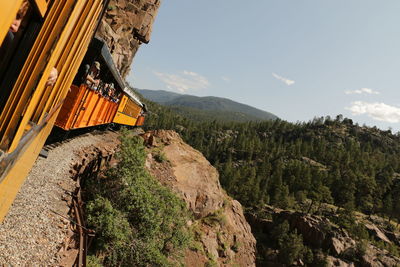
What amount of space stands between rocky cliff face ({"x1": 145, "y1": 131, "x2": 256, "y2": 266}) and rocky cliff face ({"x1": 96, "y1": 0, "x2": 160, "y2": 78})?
17.4 meters

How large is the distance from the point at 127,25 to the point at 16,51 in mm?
41490

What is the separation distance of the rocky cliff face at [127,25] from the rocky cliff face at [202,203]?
17.4m

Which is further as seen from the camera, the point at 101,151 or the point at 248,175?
the point at 248,175

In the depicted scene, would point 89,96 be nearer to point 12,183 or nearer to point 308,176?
point 12,183

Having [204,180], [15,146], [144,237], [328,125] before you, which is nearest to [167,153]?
[204,180]

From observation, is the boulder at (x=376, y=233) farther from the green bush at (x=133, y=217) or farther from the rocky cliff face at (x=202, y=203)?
the green bush at (x=133, y=217)

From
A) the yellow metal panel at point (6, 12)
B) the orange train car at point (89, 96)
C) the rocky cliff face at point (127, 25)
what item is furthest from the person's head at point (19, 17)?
the rocky cliff face at point (127, 25)

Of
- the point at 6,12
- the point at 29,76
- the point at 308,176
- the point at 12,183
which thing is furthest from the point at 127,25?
the point at 308,176

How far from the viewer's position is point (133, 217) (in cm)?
1142

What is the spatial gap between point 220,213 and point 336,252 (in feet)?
137

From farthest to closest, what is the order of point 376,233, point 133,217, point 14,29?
1. point 376,233
2. point 133,217
3. point 14,29

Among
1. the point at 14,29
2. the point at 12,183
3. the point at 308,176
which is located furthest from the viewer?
the point at 308,176

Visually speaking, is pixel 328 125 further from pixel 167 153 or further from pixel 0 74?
pixel 0 74

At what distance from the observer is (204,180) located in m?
21.3
